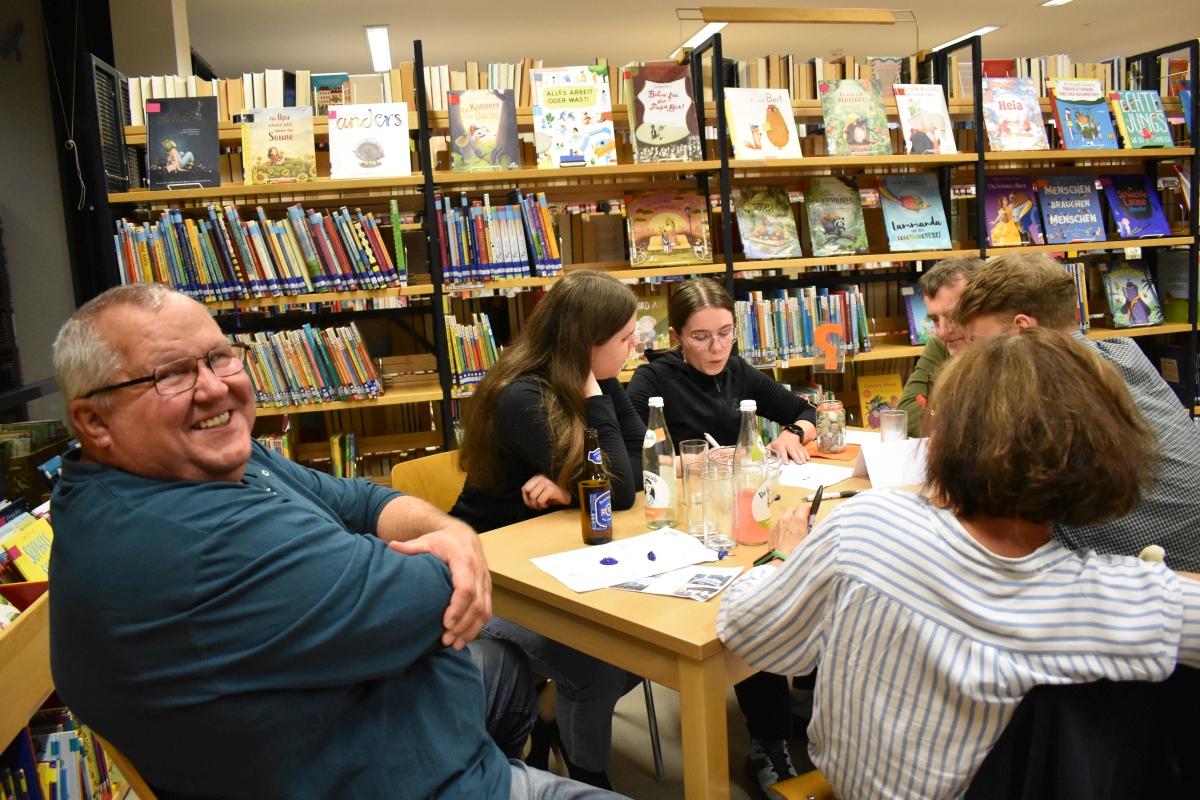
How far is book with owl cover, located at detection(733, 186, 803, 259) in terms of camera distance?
404 cm

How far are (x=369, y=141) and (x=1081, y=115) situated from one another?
362 cm

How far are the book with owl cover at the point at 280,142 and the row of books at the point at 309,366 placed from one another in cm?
65

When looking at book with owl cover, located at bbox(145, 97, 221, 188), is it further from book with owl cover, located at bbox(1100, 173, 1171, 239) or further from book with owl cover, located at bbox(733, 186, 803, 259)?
book with owl cover, located at bbox(1100, 173, 1171, 239)

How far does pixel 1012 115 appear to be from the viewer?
4324 mm

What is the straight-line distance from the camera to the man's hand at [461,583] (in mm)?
1185

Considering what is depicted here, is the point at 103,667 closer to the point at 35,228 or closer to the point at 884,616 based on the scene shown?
the point at 884,616

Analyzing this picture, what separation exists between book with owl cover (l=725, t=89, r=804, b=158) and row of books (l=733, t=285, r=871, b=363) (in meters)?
0.67

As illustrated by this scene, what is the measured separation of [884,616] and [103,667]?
95 cm

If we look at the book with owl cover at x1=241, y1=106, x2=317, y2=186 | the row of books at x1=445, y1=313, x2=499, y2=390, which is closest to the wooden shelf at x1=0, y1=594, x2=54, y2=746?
the row of books at x1=445, y1=313, x2=499, y2=390

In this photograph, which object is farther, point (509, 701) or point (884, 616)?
point (509, 701)

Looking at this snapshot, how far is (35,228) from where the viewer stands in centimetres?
387

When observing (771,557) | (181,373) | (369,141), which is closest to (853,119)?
(369,141)

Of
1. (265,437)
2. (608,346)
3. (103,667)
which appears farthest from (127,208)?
(103,667)

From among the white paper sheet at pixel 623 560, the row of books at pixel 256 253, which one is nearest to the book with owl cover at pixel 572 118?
the row of books at pixel 256 253
